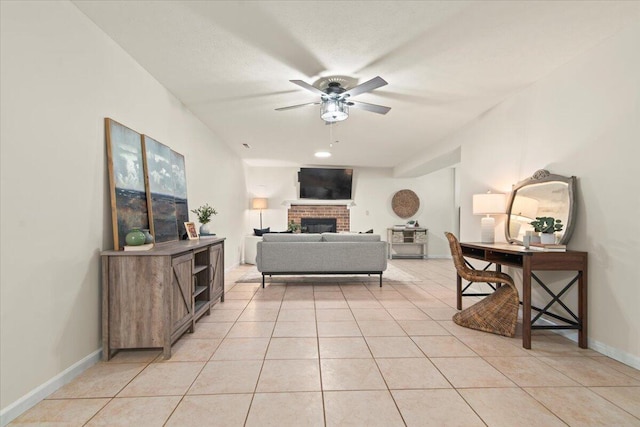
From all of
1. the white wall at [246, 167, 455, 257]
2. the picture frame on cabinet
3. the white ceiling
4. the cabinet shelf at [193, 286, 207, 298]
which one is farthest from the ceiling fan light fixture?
the white wall at [246, 167, 455, 257]

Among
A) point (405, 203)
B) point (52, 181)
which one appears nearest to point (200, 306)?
point (52, 181)

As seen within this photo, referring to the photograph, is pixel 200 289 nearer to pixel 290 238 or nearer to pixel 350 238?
pixel 290 238

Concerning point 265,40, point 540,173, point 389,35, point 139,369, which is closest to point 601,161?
point 540,173

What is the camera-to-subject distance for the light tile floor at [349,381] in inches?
66.9

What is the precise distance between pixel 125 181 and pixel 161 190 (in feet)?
1.87

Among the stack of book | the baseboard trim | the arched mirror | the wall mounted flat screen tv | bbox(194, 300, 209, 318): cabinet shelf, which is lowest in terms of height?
the baseboard trim

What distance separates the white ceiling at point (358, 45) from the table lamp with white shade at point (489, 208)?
1.21m

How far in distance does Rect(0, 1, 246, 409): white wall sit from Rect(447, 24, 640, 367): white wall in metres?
4.03

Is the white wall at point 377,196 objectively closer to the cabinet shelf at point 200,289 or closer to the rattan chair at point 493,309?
the cabinet shelf at point 200,289

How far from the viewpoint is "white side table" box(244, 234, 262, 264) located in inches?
279

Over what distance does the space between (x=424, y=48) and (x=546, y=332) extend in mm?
2917

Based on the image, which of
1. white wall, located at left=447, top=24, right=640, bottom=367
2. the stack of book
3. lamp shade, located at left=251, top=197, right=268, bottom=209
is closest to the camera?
white wall, located at left=447, top=24, right=640, bottom=367

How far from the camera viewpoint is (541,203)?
10.2 feet

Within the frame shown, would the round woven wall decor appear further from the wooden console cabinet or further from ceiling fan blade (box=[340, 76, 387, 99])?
the wooden console cabinet
